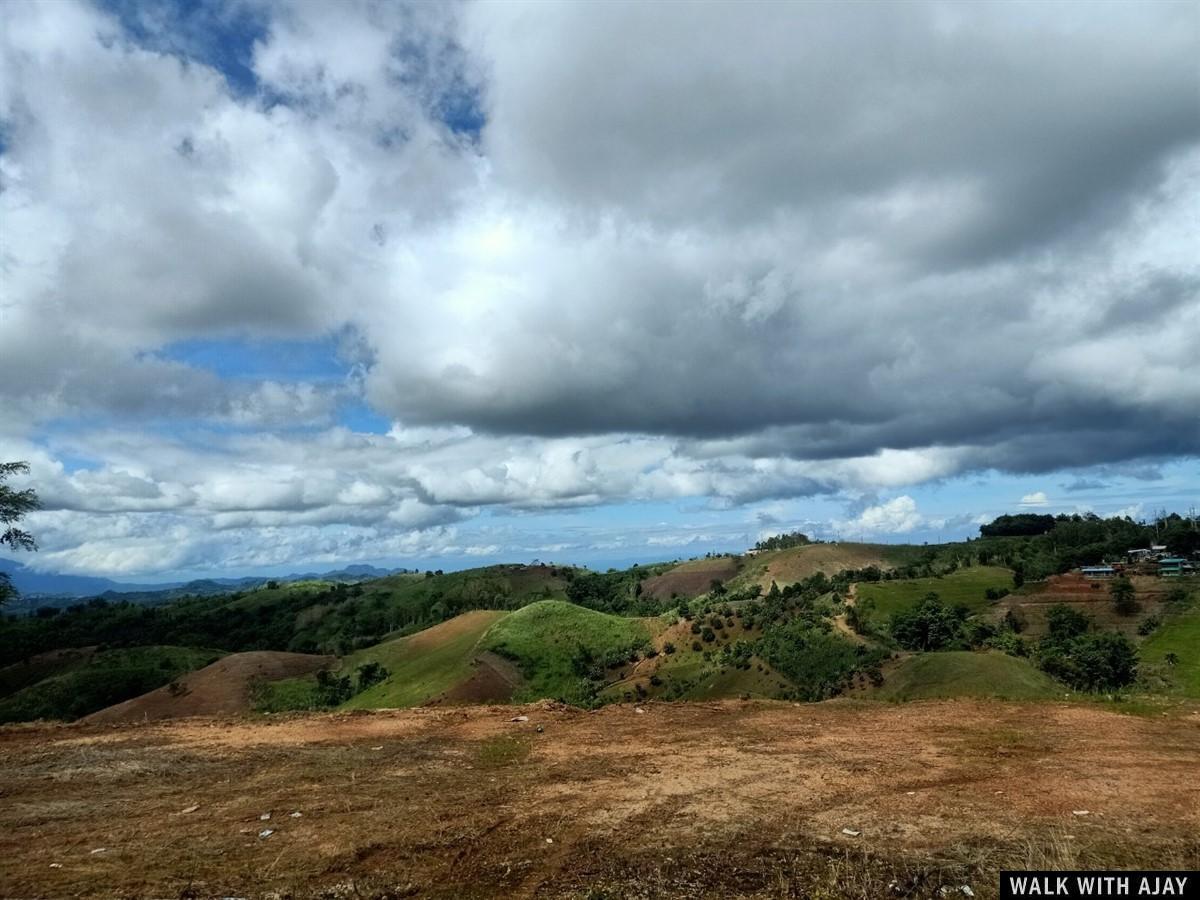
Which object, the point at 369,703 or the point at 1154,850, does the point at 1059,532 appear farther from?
the point at 1154,850

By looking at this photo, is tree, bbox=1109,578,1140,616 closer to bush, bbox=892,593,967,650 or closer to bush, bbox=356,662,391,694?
bush, bbox=892,593,967,650

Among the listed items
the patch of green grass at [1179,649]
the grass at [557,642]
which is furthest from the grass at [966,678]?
the grass at [557,642]

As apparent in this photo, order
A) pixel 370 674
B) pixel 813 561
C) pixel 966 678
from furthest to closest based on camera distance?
pixel 813 561 → pixel 370 674 → pixel 966 678

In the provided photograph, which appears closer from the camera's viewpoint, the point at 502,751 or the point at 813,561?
the point at 502,751

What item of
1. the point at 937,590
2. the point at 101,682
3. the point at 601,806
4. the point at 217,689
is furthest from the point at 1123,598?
the point at 101,682

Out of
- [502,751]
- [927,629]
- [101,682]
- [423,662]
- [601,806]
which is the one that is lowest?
[101,682]

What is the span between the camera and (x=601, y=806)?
14.9 metres

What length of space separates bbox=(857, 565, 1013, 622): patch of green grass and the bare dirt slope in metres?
68.4

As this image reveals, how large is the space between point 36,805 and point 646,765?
530 inches

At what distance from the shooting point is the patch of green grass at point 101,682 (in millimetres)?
88938

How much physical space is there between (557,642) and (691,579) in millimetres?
90505

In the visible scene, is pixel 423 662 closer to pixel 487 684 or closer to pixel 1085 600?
pixel 487 684

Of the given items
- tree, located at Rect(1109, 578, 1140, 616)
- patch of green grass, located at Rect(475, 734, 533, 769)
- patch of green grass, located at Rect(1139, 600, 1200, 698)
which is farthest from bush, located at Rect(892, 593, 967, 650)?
patch of green grass, located at Rect(475, 734, 533, 769)

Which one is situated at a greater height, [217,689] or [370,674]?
[370,674]
